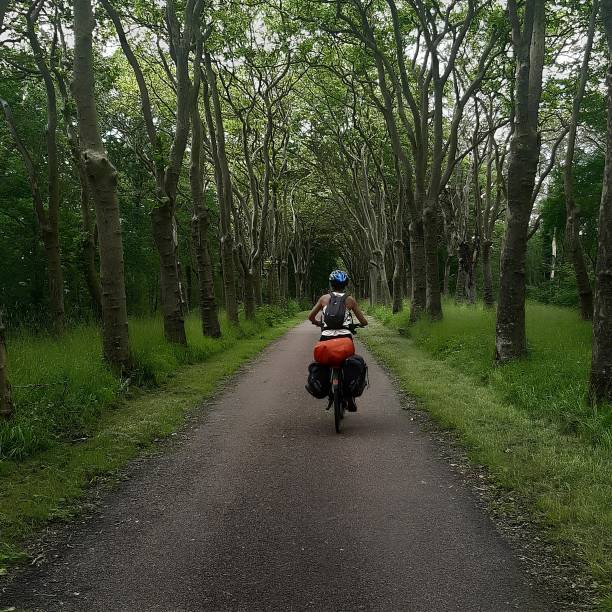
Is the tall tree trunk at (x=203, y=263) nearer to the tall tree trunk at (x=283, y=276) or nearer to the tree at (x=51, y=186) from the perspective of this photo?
the tree at (x=51, y=186)

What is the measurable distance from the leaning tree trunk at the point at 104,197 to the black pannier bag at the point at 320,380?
13.1ft

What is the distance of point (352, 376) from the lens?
7.37 metres

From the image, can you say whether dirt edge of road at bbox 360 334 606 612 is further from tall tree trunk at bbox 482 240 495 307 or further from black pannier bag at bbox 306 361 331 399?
tall tree trunk at bbox 482 240 495 307

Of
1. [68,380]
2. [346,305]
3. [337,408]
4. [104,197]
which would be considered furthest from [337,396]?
[104,197]

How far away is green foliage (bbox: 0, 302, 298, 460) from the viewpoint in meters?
6.27

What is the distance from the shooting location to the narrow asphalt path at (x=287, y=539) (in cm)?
331

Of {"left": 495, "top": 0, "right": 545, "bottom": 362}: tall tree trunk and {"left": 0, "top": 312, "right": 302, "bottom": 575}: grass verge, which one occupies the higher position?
{"left": 495, "top": 0, "right": 545, "bottom": 362}: tall tree trunk

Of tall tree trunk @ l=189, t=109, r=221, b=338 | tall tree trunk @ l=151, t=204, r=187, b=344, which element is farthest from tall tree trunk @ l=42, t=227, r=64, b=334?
tall tree trunk @ l=189, t=109, r=221, b=338

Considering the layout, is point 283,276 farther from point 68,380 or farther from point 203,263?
point 68,380

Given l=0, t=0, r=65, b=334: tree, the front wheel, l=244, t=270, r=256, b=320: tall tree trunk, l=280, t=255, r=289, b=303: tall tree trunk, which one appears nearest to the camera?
the front wheel

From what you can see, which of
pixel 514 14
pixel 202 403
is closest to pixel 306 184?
pixel 514 14

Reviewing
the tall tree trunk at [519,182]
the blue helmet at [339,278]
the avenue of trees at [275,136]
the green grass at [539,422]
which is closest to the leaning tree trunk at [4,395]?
the avenue of trees at [275,136]

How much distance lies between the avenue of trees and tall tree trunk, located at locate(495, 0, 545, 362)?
3 centimetres

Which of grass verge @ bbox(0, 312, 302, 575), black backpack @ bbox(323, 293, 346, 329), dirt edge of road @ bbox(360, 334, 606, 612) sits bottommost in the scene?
dirt edge of road @ bbox(360, 334, 606, 612)
